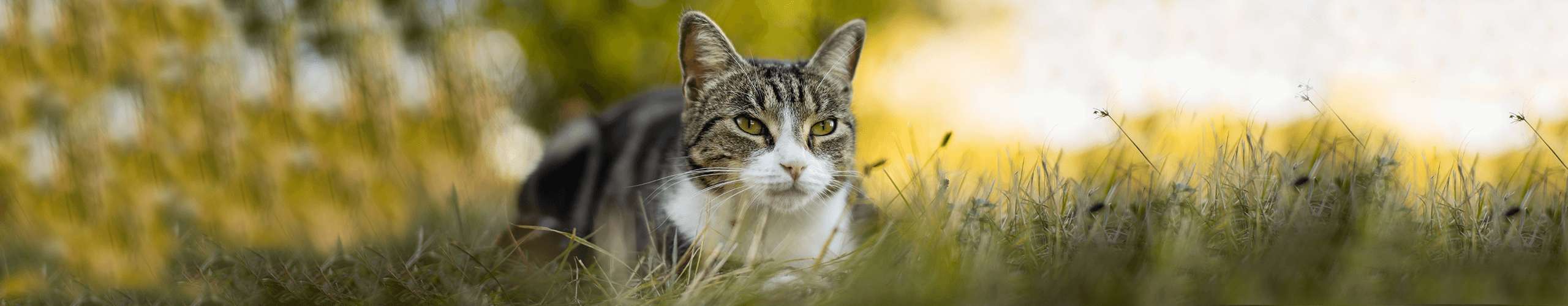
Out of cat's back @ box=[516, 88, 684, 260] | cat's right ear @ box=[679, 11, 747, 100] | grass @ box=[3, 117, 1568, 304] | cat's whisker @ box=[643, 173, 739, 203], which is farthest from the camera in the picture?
cat's back @ box=[516, 88, 684, 260]

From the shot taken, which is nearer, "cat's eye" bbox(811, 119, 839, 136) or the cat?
the cat

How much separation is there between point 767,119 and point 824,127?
0.48ft

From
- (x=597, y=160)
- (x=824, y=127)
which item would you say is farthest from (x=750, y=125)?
(x=597, y=160)

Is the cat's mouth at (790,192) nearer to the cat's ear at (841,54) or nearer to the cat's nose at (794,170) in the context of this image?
the cat's nose at (794,170)

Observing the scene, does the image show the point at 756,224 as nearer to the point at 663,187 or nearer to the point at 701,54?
the point at 663,187

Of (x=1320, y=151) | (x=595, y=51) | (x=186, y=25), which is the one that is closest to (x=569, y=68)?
(x=595, y=51)

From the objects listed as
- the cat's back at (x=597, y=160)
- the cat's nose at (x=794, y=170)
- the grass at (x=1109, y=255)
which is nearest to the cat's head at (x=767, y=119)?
the cat's nose at (x=794, y=170)

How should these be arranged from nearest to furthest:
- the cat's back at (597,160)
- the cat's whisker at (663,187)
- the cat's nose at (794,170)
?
1. the cat's nose at (794,170)
2. the cat's whisker at (663,187)
3. the cat's back at (597,160)

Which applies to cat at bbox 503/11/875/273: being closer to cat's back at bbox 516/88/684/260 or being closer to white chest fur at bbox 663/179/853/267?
white chest fur at bbox 663/179/853/267

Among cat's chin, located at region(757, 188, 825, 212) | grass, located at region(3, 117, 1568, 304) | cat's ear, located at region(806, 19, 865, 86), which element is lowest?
grass, located at region(3, 117, 1568, 304)

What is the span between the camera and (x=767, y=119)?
188 centimetres

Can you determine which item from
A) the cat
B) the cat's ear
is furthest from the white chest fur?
the cat's ear

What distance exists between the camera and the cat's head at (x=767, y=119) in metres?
1.80

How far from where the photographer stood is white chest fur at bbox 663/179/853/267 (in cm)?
182
